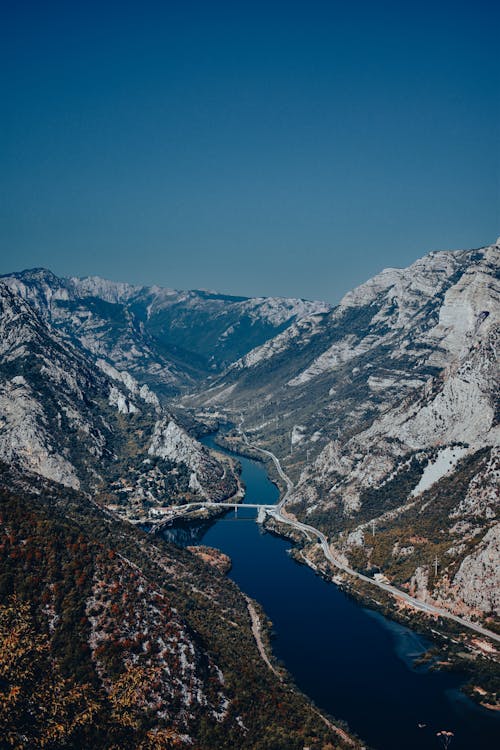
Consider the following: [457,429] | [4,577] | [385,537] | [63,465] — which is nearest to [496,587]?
[385,537]

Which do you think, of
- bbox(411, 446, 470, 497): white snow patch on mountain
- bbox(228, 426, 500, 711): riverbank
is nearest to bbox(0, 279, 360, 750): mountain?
bbox(228, 426, 500, 711): riverbank

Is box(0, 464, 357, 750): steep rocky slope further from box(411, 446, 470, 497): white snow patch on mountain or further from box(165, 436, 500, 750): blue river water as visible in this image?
box(411, 446, 470, 497): white snow patch on mountain

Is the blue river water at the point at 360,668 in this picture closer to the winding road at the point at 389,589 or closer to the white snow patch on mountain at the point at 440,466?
the winding road at the point at 389,589

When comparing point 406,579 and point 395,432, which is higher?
point 395,432

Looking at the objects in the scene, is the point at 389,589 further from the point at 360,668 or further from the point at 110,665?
the point at 110,665

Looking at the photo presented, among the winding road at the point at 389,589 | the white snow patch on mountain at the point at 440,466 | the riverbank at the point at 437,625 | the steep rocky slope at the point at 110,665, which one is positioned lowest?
the steep rocky slope at the point at 110,665

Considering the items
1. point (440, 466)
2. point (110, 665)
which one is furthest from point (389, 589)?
point (110, 665)

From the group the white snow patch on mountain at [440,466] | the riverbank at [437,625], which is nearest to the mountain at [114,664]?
the riverbank at [437,625]

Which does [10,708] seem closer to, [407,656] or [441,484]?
[407,656]
